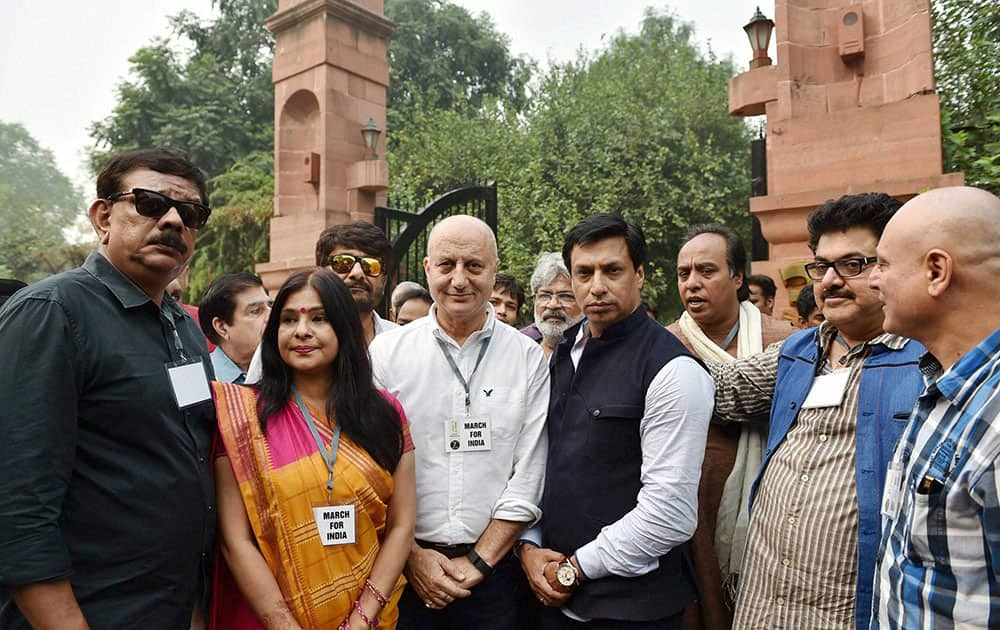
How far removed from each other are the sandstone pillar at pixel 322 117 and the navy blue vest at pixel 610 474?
21.7 ft

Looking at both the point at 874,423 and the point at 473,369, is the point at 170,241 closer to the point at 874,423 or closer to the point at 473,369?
the point at 473,369

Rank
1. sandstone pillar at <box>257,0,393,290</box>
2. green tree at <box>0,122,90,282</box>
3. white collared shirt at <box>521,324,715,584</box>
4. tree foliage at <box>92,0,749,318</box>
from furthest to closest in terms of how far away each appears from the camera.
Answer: green tree at <box>0,122,90,282</box>
tree foliage at <box>92,0,749,318</box>
sandstone pillar at <box>257,0,393,290</box>
white collared shirt at <box>521,324,715,584</box>

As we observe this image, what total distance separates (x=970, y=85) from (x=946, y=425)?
5.88 meters

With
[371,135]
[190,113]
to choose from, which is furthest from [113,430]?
[190,113]

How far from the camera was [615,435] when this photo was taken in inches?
88.0

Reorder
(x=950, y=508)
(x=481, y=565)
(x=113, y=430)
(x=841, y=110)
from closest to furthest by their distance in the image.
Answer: (x=950, y=508), (x=113, y=430), (x=481, y=565), (x=841, y=110)

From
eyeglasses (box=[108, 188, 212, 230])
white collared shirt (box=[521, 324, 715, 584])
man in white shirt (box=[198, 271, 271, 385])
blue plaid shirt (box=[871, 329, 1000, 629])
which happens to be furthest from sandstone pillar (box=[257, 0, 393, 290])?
blue plaid shirt (box=[871, 329, 1000, 629])

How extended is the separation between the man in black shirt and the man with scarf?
1.78 meters

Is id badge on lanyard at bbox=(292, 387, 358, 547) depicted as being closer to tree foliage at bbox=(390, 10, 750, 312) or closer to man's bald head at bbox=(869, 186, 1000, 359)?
man's bald head at bbox=(869, 186, 1000, 359)

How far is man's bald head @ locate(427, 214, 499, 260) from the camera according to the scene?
8.21ft

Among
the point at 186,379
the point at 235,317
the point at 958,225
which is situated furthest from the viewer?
the point at 235,317

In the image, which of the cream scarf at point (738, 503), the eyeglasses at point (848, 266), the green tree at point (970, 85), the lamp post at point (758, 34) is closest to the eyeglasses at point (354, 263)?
the cream scarf at point (738, 503)

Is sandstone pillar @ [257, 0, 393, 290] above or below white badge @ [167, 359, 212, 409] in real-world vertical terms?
above

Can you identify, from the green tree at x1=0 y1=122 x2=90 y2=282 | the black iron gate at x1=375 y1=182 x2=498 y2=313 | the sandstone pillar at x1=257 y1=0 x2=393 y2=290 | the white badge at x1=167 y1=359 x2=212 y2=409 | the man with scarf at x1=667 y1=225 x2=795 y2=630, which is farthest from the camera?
the green tree at x1=0 y1=122 x2=90 y2=282
